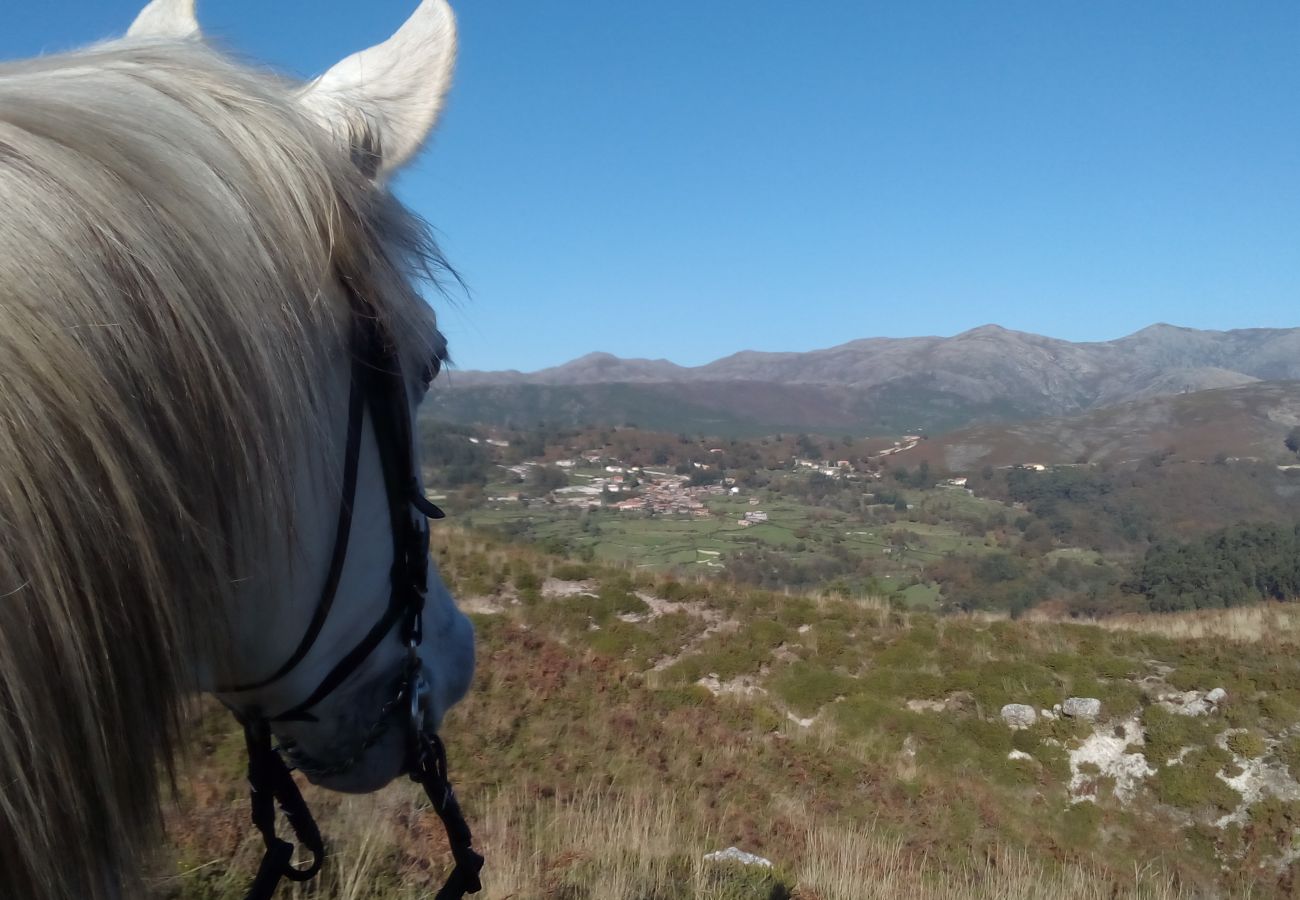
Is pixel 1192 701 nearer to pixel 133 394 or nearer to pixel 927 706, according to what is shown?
pixel 927 706

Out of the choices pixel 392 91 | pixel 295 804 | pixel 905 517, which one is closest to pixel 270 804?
pixel 295 804

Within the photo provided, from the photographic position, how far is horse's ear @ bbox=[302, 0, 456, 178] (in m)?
1.42

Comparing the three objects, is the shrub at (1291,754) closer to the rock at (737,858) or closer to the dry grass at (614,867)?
the dry grass at (614,867)

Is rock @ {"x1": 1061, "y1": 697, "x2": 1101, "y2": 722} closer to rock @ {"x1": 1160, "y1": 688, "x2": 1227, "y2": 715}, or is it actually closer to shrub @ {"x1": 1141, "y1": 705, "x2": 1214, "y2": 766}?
shrub @ {"x1": 1141, "y1": 705, "x2": 1214, "y2": 766}

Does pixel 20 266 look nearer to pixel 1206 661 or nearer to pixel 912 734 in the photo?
pixel 912 734

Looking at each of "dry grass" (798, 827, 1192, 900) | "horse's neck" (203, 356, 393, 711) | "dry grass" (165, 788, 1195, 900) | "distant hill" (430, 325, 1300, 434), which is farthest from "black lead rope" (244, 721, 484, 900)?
"distant hill" (430, 325, 1300, 434)

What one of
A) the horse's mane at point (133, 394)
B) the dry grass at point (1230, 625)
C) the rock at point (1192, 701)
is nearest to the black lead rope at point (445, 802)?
the horse's mane at point (133, 394)

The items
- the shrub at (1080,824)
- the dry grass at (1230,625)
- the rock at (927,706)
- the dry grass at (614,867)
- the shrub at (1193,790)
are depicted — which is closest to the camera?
the dry grass at (614,867)

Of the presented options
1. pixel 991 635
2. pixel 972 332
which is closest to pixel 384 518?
pixel 991 635

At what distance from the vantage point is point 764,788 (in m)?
7.65

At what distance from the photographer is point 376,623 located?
1453 millimetres

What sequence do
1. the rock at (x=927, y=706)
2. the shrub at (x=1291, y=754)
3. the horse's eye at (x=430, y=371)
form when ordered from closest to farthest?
the horse's eye at (x=430, y=371) < the shrub at (x=1291, y=754) < the rock at (x=927, y=706)

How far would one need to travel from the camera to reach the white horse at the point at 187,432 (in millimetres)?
910

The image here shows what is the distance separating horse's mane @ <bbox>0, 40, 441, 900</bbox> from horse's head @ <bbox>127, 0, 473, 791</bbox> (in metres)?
0.06
